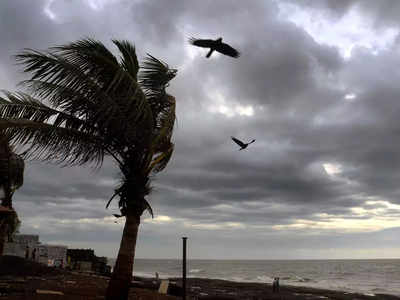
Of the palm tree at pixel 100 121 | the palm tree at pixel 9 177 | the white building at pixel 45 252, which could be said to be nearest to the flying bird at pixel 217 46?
the palm tree at pixel 100 121

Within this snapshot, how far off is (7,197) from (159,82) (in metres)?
10.7

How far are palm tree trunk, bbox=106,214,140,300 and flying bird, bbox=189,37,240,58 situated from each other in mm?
4314

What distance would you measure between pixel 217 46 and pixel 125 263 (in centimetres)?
547

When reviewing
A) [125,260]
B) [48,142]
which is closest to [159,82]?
[48,142]

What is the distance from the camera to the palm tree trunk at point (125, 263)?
31.9 ft

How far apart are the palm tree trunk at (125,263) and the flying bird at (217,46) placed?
4314 millimetres

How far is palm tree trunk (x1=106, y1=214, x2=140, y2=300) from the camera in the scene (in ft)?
31.9

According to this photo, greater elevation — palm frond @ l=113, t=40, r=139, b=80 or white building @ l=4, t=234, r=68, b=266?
palm frond @ l=113, t=40, r=139, b=80

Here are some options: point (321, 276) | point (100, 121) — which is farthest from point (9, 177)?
point (321, 276)

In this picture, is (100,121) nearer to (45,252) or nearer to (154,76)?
(154,76)

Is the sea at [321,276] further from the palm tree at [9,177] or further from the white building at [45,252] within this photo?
the palm tree at [9,177]

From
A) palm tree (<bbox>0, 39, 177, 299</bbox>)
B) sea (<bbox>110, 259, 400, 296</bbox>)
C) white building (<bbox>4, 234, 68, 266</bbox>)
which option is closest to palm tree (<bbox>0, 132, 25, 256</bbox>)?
palm tree (<bbox>0, 39, 177, 299</bbox>)

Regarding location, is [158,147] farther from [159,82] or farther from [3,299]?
[3,299]

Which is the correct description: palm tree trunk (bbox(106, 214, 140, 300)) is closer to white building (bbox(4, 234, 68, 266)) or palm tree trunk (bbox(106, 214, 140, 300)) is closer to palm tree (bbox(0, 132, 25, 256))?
palm tree (bbox(0, 132, 25, 256))
